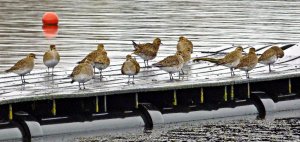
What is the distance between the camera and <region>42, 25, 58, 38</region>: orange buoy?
46406 millimetres

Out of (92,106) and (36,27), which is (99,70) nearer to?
(92,106)

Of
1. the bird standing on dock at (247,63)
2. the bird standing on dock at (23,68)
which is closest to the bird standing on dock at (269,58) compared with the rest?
the bird standing on dock at (247,63)

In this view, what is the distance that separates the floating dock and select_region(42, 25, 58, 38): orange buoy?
53.0 feet

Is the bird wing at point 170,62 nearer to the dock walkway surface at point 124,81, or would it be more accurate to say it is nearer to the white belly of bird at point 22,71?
the dock walkway surface at point 124,81

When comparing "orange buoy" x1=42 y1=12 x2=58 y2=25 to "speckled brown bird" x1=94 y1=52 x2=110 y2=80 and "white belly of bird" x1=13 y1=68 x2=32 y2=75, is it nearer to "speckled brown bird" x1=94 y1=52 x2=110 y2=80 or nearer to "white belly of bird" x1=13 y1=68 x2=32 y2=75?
"speckled brown bird" x1=94 y1=52 x2=110 y2=80

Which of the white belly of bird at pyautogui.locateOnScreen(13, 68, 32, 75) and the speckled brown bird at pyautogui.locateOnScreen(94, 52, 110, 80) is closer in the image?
the white belly of bird at pyautogui.locateOnScreen(13, 68, 32, 75)

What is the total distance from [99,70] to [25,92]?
12.3 ft

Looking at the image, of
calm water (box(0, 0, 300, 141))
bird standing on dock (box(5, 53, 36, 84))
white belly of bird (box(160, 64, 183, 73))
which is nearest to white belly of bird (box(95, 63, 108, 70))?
white belly of bird (box(160, 64, 183, 73))

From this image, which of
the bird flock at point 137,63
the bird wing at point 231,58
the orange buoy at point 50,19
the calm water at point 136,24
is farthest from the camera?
the orange buoy at point 50,19

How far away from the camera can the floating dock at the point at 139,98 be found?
82.2 ft

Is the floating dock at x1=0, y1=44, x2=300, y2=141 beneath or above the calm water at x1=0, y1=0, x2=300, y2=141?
beneath

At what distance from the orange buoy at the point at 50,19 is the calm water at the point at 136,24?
0.44 meters

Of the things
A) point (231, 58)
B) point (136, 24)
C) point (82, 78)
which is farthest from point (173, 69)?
point (136, 24)

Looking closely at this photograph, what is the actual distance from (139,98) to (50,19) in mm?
23574
